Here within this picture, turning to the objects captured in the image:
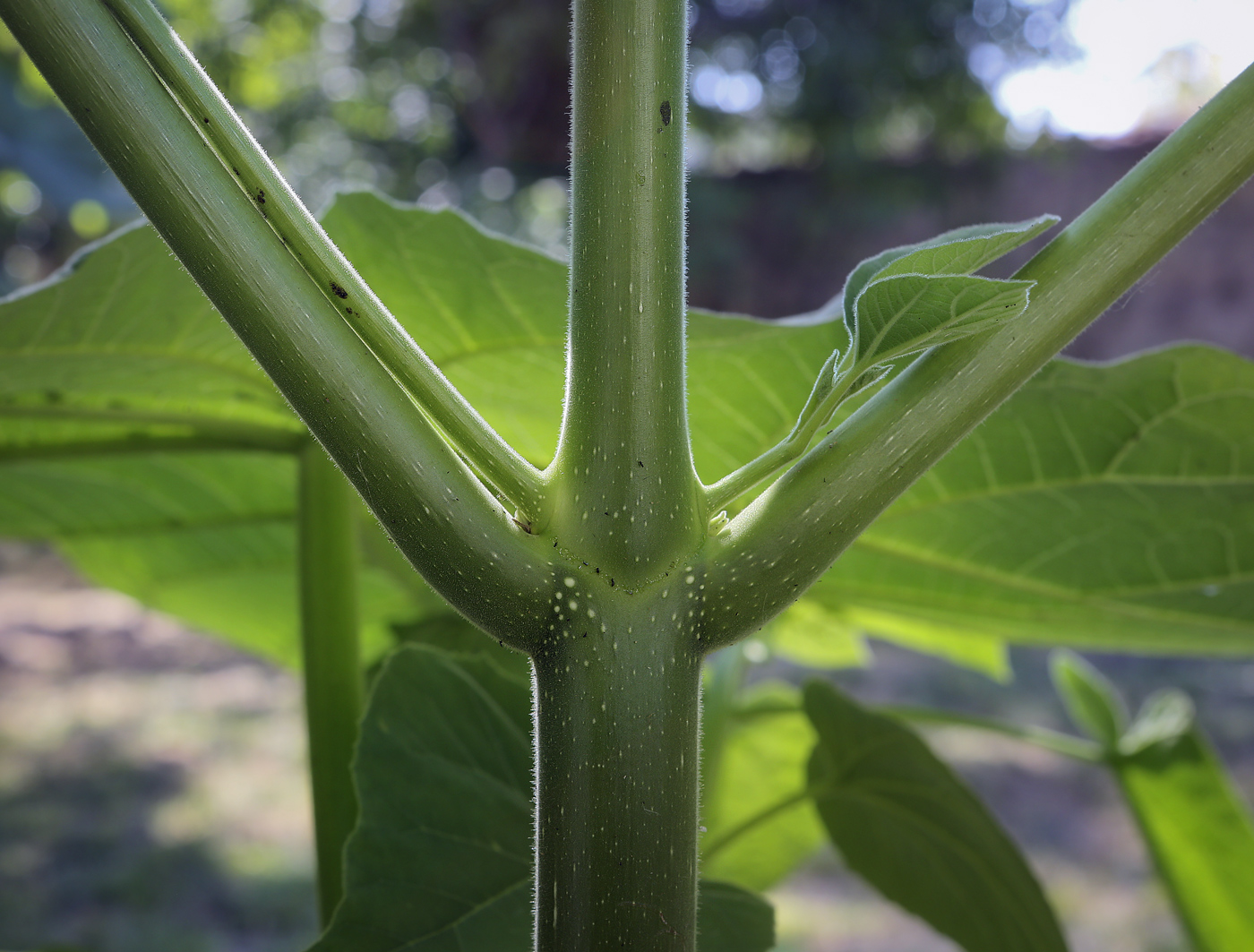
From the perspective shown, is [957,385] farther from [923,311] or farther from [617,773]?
[617,773]

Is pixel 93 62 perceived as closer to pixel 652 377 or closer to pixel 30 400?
pixel 652 377

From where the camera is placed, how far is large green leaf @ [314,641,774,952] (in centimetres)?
37

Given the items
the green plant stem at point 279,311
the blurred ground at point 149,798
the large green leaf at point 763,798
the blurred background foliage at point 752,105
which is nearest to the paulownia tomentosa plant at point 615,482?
the green plant stem at point 279,311

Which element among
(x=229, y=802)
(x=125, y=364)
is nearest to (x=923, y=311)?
(x=125, y=364)

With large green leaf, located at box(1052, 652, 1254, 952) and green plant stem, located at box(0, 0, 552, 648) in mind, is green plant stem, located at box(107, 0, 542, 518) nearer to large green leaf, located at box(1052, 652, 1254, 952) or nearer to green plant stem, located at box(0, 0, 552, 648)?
green plant stem, located at box(0, 0, 552, 648)

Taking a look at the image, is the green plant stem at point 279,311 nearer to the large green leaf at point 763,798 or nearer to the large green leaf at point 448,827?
the large green leaf at point 448,827

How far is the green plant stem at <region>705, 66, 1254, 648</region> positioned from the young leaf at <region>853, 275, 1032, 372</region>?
1cm

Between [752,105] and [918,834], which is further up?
[752,105]

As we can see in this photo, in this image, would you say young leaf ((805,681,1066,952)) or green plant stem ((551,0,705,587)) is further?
young leaf ((805,681,1066,952))

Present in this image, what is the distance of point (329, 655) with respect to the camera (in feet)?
1.59

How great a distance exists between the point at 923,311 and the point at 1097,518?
296mm

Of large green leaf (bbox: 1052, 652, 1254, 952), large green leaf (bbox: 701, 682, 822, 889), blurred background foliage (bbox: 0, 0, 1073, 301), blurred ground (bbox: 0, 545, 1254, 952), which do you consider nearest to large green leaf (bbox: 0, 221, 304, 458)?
large green leaf (bbox: 701, 682, 822, 889)

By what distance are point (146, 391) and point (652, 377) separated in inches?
14.4

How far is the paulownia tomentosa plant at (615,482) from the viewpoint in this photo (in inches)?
10.6
